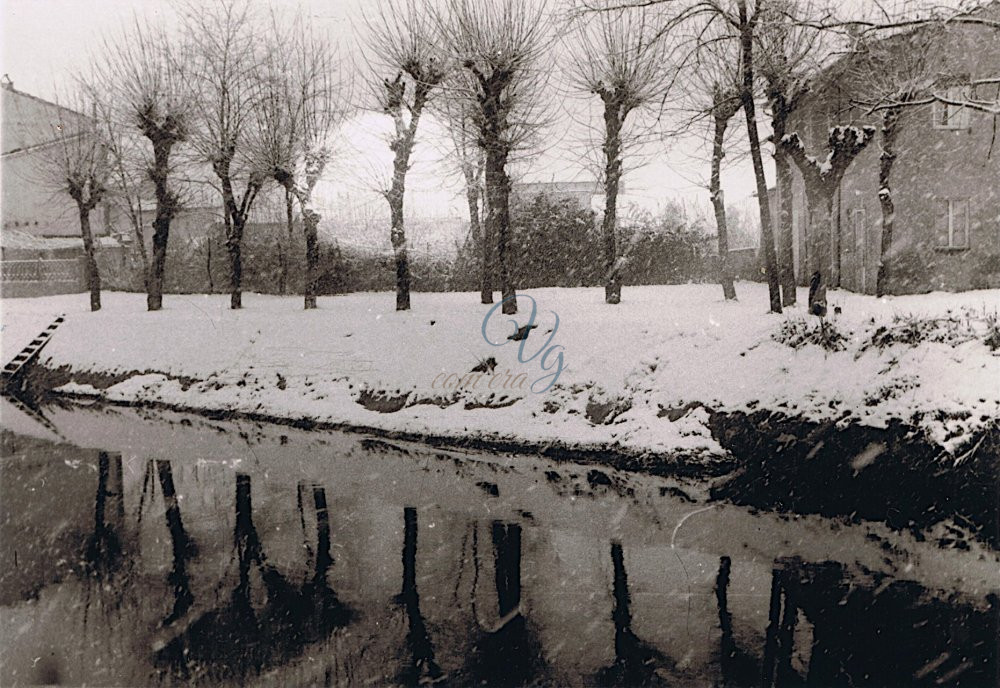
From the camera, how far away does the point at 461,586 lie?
539 cm

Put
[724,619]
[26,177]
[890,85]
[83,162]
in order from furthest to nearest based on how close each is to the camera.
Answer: [26,177], [83,162], [890,85], [724,619]

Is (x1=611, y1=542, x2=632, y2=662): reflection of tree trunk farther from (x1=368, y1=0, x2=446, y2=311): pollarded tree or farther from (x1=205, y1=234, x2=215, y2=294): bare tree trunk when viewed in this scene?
(x1=205, y1=234, x2=215, y2=294): bare tree trunk

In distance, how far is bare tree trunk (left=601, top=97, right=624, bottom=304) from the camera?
52.5ft

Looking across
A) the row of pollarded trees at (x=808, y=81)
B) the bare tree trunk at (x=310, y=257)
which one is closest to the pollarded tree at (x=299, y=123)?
the bare tree trunk at (x=310, y=257)

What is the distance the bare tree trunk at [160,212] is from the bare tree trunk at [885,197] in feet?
59.9

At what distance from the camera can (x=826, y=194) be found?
42.9ft

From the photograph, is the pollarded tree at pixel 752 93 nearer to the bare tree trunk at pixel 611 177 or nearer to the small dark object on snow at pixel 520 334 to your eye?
the bare tree trunk at pixel 611 177

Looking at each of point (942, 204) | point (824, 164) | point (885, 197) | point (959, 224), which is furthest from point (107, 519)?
point (959, 224)

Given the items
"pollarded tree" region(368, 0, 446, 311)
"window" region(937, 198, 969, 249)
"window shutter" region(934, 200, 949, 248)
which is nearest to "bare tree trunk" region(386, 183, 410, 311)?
"pollarded tree" region(368, 0, 446, 311)

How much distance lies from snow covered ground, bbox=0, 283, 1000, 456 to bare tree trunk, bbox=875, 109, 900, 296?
62 centimetres

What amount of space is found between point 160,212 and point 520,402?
47.8 feet

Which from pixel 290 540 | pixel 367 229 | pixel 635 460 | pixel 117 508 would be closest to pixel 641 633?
pixel 290 540

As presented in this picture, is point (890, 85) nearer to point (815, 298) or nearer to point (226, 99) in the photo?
point (815, 298)
